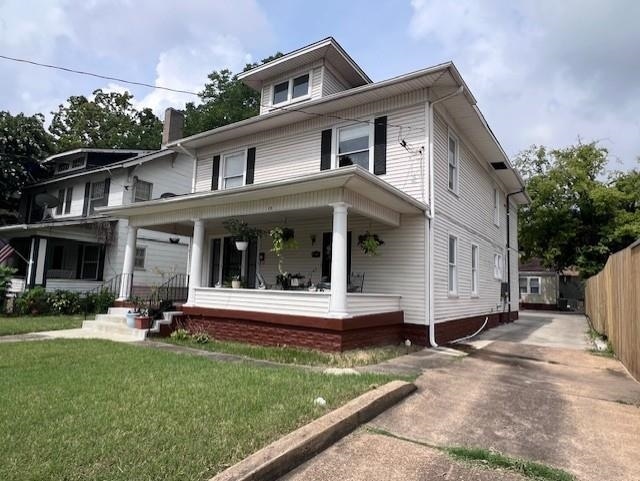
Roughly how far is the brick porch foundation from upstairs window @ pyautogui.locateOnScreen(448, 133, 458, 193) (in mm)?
3655

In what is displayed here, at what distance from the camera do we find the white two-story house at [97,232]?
16.1 metres

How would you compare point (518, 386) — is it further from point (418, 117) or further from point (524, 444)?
point (418, 117)

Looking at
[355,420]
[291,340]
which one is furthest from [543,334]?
[355,420]

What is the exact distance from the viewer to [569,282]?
112 feet

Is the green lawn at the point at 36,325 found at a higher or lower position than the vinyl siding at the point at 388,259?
lower

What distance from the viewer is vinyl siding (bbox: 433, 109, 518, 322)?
10414 mm


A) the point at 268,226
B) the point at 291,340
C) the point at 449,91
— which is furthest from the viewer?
the point at 268,226

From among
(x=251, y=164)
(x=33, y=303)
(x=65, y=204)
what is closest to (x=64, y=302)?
(x=33, y=303)

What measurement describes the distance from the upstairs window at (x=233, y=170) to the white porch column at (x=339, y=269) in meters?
6.08

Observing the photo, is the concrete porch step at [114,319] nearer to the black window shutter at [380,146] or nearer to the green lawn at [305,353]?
the green lawn at [305,353]

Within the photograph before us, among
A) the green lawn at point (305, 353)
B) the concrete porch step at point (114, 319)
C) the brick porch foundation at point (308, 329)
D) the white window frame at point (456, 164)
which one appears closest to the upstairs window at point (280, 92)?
the white window frame at point (456, 164)

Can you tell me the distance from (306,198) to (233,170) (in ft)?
18.7

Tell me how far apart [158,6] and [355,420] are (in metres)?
8.91

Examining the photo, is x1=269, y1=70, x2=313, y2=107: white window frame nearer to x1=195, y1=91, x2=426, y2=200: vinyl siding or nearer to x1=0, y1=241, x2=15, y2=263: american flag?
x1=195, y1=91, x2=426, y2=200: vinyl siding
